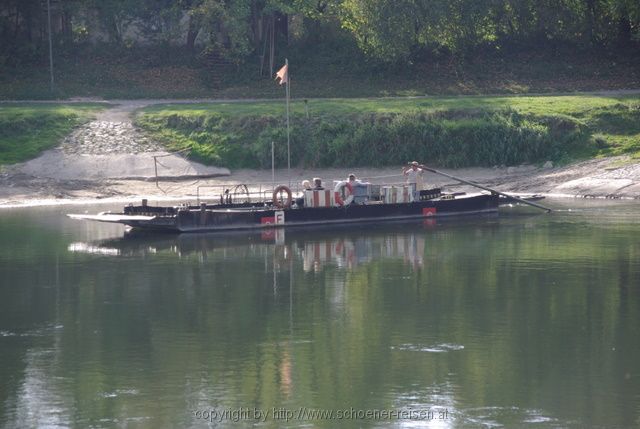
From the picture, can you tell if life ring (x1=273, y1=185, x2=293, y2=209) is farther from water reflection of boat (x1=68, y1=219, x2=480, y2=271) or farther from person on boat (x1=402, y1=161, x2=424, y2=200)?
person on boat (x1=402, y1=161, x2=424, y2=200)

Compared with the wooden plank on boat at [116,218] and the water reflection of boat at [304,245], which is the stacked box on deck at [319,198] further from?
the wooden plank on boat at [116,218]

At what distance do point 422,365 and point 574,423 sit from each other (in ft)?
11.5

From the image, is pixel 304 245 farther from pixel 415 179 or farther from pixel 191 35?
pixel 191 35

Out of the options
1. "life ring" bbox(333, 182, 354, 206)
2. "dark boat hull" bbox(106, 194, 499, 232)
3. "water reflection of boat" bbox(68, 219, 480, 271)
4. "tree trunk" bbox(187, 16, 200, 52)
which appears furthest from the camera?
"tree trunk" bbox(187, 16, 200, 52)

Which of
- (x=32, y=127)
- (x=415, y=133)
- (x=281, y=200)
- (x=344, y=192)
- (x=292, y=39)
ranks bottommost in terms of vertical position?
(x=281, y=200)

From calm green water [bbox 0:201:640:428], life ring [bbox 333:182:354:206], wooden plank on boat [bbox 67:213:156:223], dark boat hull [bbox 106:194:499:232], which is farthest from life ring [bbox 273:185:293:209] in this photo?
wooden plank on boat [bbox 67:213:156:223]

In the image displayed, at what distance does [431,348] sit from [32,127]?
31.3 metres

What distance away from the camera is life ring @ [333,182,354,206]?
37531 millimetres

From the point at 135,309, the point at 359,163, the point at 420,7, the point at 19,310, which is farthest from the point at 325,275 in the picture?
the point at 420,7

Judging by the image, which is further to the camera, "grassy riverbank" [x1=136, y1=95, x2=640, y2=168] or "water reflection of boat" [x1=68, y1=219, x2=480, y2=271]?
"grassy riverbank" [x1=136, y1=95, x2=640, y2=168]

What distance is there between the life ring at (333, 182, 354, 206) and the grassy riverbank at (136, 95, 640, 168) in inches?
372

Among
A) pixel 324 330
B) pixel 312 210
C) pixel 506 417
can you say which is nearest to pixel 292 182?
pixel 312 210

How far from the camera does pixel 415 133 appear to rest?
47.5 meters

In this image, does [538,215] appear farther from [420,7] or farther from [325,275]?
[420,7]
